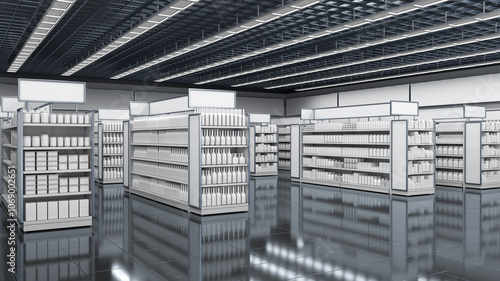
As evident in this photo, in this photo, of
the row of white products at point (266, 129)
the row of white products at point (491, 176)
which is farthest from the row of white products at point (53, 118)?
the row of white products at point (491, 176)

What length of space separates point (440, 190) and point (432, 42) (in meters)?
4.56

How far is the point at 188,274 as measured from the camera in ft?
17.9

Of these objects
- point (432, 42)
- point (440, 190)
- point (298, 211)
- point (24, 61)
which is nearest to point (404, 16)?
point (432, 42)

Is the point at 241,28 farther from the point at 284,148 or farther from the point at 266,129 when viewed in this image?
the point at 284,148

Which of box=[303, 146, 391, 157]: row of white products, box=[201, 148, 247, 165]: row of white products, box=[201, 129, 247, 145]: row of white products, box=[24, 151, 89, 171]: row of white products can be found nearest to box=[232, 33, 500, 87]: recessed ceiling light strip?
box=[303, 146, 391, 157]: row of white products

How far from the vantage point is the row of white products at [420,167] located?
12.5 meters

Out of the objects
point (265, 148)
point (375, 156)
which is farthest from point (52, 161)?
point (265, 148)

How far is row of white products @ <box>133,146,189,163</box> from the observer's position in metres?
10.2

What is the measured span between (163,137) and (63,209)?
11.4 ft

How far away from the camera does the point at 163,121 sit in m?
11.0

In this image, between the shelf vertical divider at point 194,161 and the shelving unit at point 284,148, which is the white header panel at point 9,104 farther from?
the shelving unit at point 284,148

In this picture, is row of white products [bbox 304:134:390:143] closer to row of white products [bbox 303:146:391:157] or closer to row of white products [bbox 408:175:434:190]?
row of white products [bbox 303:146:391:157]

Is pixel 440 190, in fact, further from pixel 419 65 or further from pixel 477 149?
pixel 419 65

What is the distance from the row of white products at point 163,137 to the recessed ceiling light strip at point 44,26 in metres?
3.44
